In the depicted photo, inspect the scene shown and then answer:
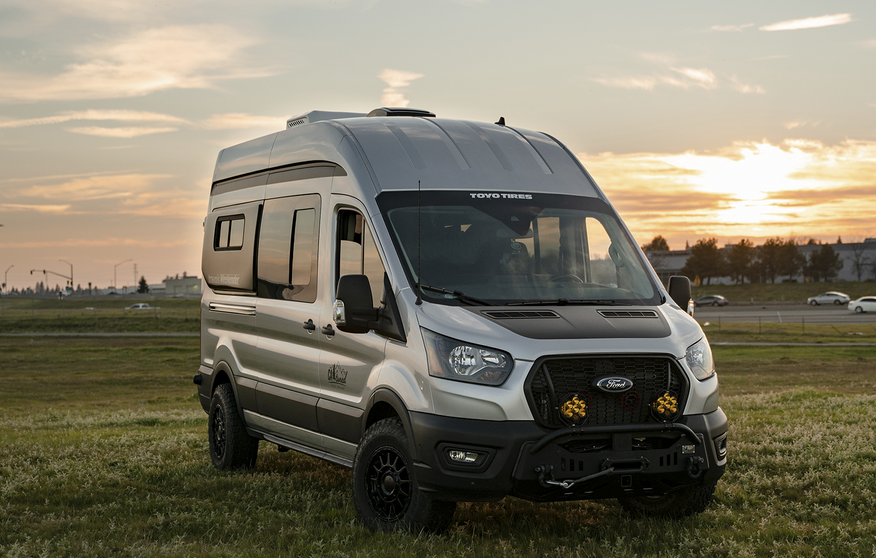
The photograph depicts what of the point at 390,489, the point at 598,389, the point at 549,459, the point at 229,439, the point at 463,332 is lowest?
the point at 229,439

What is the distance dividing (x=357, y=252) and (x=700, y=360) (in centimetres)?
264

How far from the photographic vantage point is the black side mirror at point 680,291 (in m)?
6.89

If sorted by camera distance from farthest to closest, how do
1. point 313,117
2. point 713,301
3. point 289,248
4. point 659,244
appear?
point 659,244
point 713,301
point 313,117
point 289,248

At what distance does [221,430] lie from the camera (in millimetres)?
9297

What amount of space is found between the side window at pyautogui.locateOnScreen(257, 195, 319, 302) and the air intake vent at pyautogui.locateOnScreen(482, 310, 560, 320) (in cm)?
204

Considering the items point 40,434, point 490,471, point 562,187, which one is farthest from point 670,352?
point 40,434

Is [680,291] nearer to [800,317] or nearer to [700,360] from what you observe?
[700,360]

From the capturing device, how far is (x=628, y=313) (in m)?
6.15

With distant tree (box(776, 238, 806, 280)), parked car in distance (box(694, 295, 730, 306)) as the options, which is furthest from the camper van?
distant tree (box(776, 238, 806, 280))

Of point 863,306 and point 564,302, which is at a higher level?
point 564,302

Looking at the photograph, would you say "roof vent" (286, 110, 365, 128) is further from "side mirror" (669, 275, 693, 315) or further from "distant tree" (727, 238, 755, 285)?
"distant tree" (727, 238, 755, 285)

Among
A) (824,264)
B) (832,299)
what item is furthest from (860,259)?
(832,299)

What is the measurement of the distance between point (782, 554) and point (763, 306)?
8427 centimetres

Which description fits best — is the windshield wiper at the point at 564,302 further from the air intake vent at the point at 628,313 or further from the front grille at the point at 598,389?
the front grille at the point at 598,389
